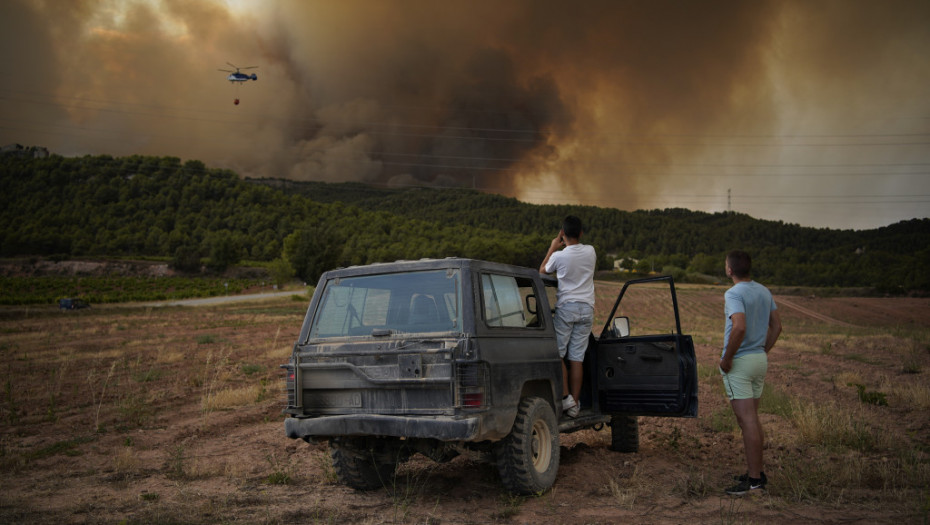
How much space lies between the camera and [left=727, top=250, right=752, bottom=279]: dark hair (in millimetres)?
6160

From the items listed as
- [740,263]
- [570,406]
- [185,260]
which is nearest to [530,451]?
[570,406]

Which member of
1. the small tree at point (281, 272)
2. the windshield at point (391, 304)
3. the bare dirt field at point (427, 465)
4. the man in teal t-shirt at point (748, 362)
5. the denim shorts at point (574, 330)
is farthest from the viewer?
the small tree at point (281, 272)

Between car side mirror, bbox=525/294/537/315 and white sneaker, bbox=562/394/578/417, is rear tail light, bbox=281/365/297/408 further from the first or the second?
white sneaker, bbox=562/394/578/417

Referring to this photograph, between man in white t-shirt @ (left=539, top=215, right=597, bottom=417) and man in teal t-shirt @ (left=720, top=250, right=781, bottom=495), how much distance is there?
1.48 metres

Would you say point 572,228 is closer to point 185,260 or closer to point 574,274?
point 574,274

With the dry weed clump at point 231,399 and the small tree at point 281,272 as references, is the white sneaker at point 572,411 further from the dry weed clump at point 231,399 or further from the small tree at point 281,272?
the small tree at point 281,272

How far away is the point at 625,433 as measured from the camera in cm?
791

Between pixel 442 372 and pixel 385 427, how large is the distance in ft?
2.22

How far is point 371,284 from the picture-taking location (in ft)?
20.3

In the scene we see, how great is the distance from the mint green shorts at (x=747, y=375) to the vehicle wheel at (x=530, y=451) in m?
1.71

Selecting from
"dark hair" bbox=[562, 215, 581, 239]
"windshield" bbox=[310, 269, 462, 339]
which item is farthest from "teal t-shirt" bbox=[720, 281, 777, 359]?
"windshield" bbox=[310, 269, 462, 339]

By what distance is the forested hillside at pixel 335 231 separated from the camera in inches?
4424

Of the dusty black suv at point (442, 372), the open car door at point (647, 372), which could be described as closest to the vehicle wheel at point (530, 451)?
A: the dusty black suv at point (442, 372)

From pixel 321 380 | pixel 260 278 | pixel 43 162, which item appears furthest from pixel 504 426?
pixel 43 162
